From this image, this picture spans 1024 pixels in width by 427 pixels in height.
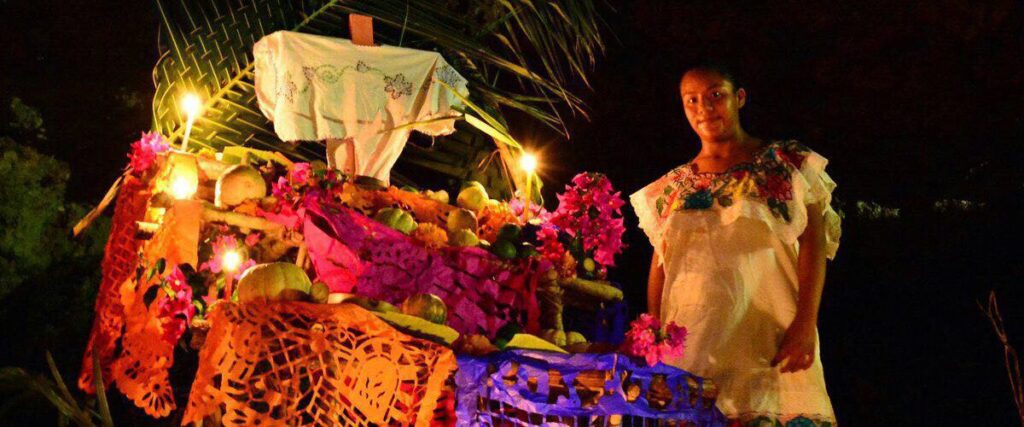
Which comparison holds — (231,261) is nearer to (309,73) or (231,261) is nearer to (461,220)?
(461,220)

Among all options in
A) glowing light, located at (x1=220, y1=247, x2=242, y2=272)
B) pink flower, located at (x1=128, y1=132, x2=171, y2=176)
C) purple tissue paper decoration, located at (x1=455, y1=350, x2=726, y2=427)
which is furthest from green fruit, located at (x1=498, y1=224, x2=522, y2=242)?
purple tissue paper decoration, located at (x1=455, y1=350, x2=726, y2=427)

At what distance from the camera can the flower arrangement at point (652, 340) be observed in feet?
8.68

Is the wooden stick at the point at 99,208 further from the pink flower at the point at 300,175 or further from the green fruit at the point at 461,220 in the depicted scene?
the green fruit at the point at 461,220

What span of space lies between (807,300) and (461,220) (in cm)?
222

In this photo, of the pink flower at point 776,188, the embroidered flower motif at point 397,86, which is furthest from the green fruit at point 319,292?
the embroidered flower motif at point 397,86

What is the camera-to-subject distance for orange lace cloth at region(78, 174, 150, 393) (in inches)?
159

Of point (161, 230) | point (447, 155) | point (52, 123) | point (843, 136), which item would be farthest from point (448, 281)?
point (52, 123)

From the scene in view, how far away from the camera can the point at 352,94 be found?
521cm

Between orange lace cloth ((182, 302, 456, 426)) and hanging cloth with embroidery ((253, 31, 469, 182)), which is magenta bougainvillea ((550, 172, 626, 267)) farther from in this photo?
orange lace cloth ((182, 302, 456, 426))

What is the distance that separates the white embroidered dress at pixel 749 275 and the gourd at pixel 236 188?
1900 mm

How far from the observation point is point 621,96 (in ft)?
30.2

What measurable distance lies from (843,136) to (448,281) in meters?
5.17

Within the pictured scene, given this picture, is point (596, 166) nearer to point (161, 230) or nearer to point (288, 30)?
point (288, 30)

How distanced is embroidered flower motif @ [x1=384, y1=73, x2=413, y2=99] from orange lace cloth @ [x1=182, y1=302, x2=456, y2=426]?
2.69 m
